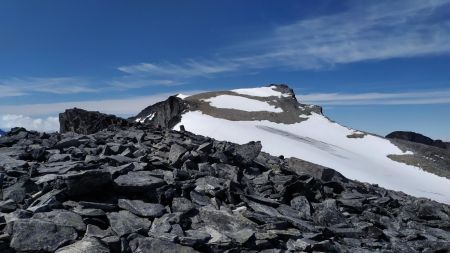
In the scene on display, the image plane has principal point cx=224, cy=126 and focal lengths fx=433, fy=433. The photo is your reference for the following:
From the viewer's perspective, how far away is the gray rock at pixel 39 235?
10.8 m

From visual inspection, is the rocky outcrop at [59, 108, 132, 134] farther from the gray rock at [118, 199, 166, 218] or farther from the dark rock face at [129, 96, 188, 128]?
the dark rock face at [129, 96, 188, 128]

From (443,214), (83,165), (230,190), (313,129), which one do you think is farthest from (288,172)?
(313,129)

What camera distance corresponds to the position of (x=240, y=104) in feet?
335

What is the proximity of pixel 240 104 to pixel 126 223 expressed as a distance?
9016 centimetres

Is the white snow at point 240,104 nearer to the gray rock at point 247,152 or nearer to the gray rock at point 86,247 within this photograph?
the gray rock at point 247,152

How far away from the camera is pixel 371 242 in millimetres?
15953

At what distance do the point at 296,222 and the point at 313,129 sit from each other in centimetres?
7700

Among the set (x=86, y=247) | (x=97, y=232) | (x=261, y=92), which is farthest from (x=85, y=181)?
(x=261, y=92)

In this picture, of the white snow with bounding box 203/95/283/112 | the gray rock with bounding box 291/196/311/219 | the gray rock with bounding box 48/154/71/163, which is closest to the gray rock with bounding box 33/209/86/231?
the gray rock with bounding box 48/154/71/163

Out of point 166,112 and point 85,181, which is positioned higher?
point 166,112

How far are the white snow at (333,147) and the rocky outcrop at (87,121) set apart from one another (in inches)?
1266

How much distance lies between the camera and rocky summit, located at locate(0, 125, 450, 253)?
1187 centimetres

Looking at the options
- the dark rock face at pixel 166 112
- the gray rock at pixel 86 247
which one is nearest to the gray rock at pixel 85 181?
the gray rock at pixel 86 247

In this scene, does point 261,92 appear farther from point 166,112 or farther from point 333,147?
point 333,147
